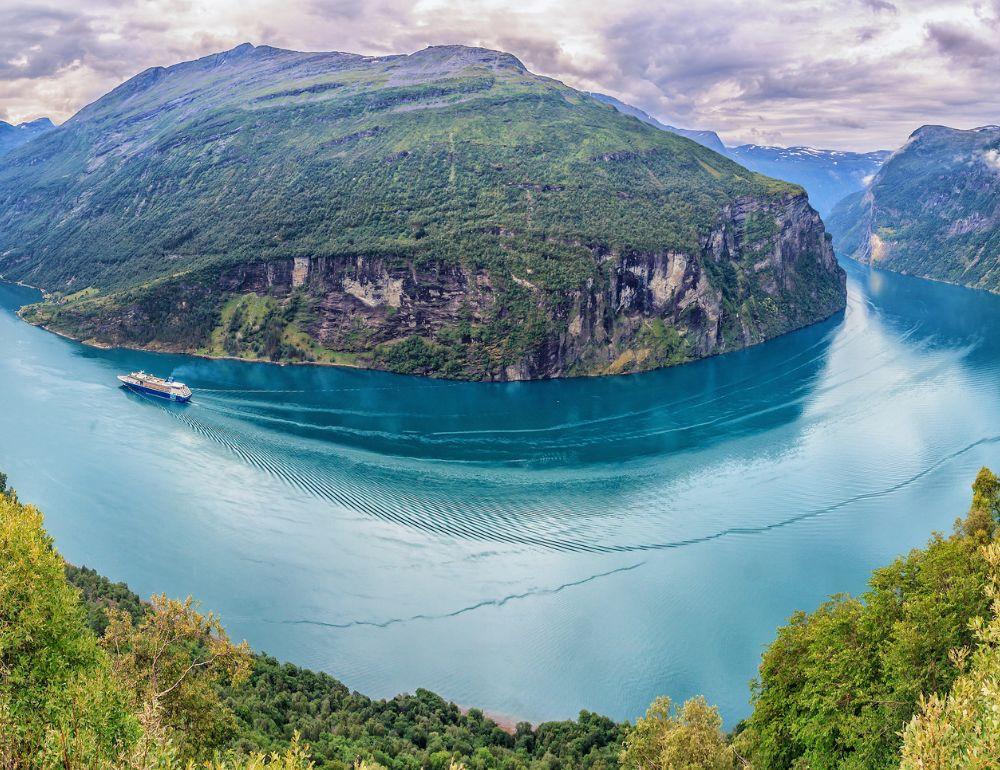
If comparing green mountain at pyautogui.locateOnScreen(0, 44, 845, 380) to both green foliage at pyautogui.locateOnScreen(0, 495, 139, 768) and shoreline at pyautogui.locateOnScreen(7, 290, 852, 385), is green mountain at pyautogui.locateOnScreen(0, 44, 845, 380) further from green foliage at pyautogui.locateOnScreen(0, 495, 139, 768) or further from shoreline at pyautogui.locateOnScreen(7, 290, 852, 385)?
green foliage at pyautogui.locateOnScreen(0, 495, 139, 768)

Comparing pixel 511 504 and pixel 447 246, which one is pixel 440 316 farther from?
pixel 511 504

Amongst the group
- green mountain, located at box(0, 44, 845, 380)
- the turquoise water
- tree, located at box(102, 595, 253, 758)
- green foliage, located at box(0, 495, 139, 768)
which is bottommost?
the turquoise water

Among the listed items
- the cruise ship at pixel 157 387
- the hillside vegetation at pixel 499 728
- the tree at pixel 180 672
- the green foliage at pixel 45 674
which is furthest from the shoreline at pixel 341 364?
the green foliage at pixel 45 674

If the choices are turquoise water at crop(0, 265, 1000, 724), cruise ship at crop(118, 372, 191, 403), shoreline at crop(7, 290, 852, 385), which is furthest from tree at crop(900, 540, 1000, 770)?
shoreline at crop(7, 290, 852, 385)

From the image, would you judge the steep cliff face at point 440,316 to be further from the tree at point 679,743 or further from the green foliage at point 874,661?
the green foliage at point 874,661

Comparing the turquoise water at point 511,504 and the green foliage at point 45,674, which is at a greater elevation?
the green foliage at point 45,674

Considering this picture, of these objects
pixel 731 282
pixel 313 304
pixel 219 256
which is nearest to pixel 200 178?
pixel 219 256
